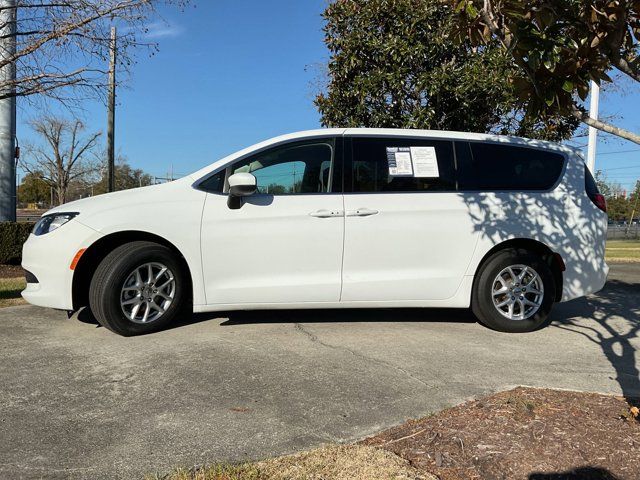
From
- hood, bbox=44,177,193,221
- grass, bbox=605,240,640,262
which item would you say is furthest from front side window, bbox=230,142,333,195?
grass, bbox=605,240,640,262

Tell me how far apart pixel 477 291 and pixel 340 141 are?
79.0 inches

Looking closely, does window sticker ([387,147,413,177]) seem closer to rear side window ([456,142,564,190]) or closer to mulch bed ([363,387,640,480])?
rear side window ([456,142,564,190])

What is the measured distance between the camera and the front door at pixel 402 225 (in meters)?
4.87

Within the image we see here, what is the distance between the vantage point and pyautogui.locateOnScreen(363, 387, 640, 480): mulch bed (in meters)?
2.41

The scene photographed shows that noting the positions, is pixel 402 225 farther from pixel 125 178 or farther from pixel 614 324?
pixel 125 178

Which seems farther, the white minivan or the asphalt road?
the white minivan

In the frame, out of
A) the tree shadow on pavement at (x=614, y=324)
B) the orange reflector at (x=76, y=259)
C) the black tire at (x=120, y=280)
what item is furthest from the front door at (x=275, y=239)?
the tree shadow on pavement at (x=614, y=324)

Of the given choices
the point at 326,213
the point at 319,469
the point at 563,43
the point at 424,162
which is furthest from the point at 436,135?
the point at 319,469

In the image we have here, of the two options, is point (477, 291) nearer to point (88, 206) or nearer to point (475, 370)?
point (475, 370)

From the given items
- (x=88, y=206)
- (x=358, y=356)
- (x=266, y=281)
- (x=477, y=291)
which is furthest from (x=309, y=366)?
(x=88, y=206)

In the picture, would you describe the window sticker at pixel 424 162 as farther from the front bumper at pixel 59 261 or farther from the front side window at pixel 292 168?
the front bumper at pixel 59 261

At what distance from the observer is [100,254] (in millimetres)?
4719

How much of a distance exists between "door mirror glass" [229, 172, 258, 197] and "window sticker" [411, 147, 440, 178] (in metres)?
1.61

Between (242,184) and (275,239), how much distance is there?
23.0 inches
